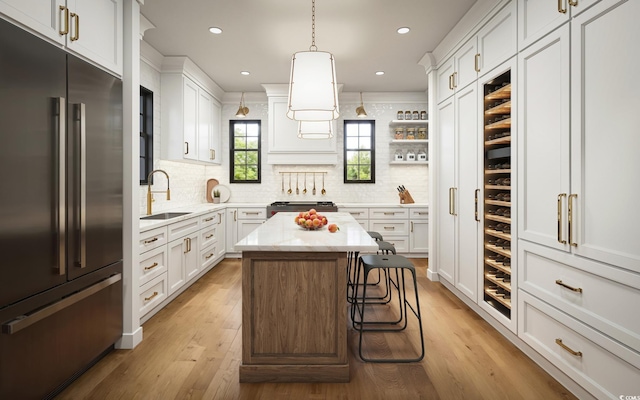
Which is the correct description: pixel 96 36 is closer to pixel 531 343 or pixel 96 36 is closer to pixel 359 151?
pixel 531 343

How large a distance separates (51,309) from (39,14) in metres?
1.49

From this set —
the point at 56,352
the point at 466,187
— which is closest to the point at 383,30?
the point at 466,187

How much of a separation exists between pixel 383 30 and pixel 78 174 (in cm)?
303

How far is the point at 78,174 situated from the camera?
1.98m

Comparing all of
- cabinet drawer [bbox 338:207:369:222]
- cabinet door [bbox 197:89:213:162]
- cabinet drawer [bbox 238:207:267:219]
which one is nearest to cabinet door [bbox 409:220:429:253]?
cabinet drawer [bbox 338:207:369:222]

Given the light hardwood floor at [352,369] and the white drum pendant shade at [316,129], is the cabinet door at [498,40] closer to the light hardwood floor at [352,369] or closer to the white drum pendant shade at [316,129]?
the white drum pendant shade at [316,129]

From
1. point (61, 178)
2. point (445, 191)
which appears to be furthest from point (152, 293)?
point (445, 191)

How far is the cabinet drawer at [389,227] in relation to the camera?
5484mm

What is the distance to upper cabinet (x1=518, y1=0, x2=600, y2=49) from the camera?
1903mm

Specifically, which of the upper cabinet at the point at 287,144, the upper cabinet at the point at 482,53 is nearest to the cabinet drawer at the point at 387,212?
the upper cabinet at the point at 287,144

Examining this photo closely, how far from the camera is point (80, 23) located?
2033mm

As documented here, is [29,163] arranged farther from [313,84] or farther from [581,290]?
[581,290]

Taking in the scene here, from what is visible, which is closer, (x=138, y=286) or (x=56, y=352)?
(x=56, y=352)

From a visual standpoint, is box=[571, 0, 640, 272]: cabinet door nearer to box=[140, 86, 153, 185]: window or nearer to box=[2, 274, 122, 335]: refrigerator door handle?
box=[2, 274, 122, 335]: refrigerator door handle
